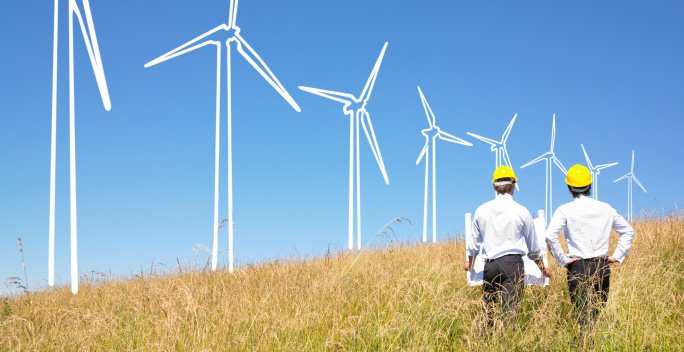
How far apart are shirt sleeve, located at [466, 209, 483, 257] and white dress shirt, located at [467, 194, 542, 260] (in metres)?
0.04

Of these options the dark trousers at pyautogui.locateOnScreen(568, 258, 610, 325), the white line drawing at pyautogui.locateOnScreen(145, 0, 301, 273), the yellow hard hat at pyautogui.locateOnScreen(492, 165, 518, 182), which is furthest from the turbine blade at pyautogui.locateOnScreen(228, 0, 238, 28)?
the dark trousers at pyautogui.locateOnScreen(568, 258, 610, 325)

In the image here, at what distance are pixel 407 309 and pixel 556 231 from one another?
2.58 m

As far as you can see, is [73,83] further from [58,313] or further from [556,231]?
[556,231]

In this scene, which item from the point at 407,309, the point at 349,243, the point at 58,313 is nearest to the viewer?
the point at 407,309

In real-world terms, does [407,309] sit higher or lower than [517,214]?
lower

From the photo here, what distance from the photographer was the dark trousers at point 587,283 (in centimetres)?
688

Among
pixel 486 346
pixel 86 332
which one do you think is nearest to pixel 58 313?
pixel 86 332

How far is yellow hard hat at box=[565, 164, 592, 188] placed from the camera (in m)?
7.39

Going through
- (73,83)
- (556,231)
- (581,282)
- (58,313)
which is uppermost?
(73,83)

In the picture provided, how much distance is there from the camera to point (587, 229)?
729 cm

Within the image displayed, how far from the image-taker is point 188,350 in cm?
529

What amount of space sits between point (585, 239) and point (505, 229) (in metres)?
1.43

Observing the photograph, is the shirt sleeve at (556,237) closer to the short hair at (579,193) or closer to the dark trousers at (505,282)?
the short hair at (579,193)

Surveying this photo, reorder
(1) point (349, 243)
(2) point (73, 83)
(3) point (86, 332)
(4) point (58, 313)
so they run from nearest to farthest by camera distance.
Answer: (3) point (86, 332) → (4) point (58, 313) → (2) point (73, 83) → (1) point (349, 243)
